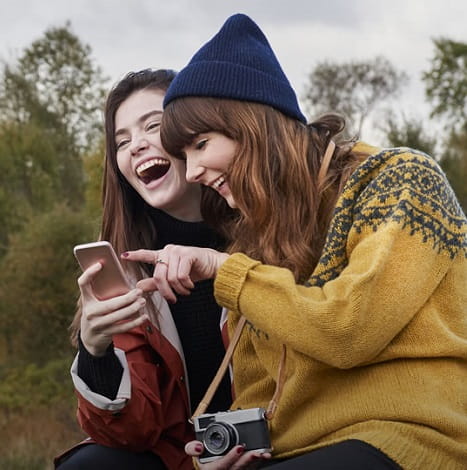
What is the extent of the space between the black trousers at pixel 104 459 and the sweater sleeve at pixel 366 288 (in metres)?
0.91

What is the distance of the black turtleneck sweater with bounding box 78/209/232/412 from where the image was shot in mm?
3564

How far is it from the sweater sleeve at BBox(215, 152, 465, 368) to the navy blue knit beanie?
572mm

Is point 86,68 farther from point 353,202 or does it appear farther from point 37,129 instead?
point 353,202

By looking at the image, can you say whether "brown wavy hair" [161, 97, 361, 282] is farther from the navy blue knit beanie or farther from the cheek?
the cheek

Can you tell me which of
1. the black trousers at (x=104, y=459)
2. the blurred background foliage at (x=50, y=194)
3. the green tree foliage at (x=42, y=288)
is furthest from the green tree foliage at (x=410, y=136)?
the black trousers at (x=104, y=459)

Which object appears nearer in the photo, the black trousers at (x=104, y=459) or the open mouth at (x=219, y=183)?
the open mouth at (x=219, y=183)

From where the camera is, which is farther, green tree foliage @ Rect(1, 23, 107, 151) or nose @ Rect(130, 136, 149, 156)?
green tree foliage @ Rect(1, 23, 107, 151)

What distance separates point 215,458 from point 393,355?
66 cm

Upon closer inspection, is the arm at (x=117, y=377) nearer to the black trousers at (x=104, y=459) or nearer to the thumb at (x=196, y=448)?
the black trousers at (x=104, y=459)

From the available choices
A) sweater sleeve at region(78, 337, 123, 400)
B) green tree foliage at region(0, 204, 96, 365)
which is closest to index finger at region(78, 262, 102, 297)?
sweater sleeve at region(78, 337, 123, 400)

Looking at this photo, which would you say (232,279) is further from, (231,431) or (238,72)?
(238,72)

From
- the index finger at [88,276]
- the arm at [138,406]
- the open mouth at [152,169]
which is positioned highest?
the open mouth at [152,169]

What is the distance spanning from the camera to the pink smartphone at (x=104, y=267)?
2.80m

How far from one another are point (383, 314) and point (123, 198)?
1.49 meters
